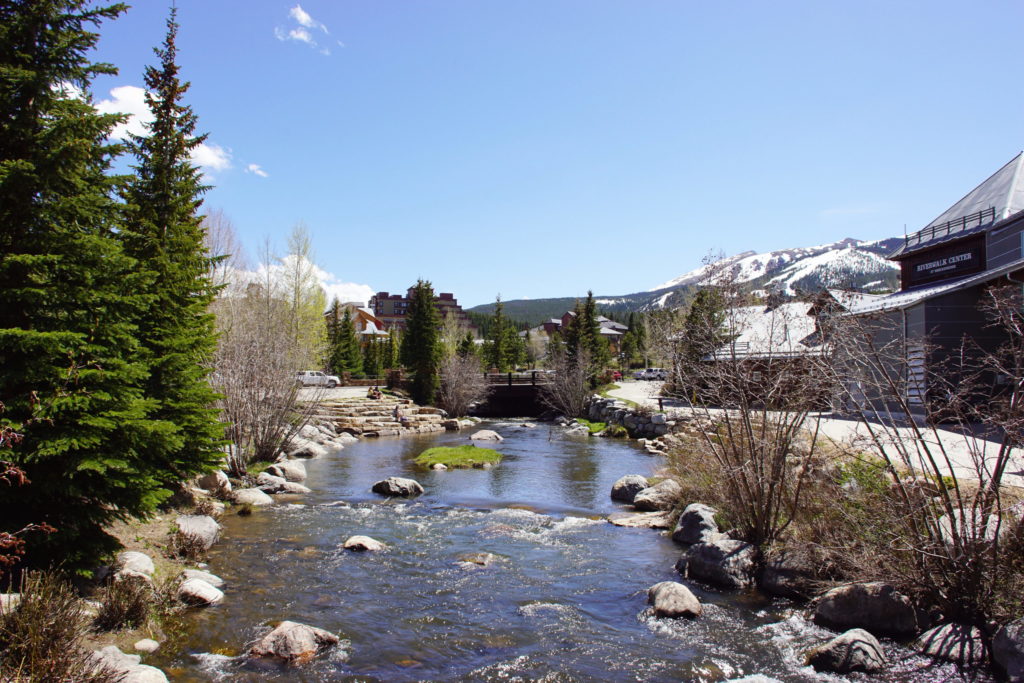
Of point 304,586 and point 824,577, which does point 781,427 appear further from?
point 304,586

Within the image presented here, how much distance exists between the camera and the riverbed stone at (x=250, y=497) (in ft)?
49.0

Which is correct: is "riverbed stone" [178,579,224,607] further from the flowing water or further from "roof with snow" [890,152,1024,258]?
"roof with snow" [890,152,1024,258]

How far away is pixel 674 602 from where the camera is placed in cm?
864

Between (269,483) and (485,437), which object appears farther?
(485,437)

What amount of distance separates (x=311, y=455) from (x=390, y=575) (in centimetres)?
1449

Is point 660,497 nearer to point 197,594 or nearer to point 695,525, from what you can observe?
point 695,525

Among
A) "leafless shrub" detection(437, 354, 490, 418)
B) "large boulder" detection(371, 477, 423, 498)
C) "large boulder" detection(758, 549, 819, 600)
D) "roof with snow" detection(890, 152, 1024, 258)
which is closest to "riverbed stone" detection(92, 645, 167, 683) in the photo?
"large boulder" detection(758, 549, 819, 600)

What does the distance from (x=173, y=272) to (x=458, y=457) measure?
42.1ft

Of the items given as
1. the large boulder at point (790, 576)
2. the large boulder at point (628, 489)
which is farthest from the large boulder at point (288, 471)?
the large boulder at point (790, 576)

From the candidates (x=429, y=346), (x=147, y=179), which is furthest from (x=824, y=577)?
(x=429, y=346)

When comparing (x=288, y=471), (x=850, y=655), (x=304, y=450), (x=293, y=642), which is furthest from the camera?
(x=304, y=450)

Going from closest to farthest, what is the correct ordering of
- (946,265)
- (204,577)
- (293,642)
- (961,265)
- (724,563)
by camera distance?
(293,642) < (204,577) < (724,563) < (961,265) < (946,265)

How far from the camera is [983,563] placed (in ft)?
23.5

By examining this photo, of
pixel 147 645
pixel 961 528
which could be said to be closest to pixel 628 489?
pixel 961 528
